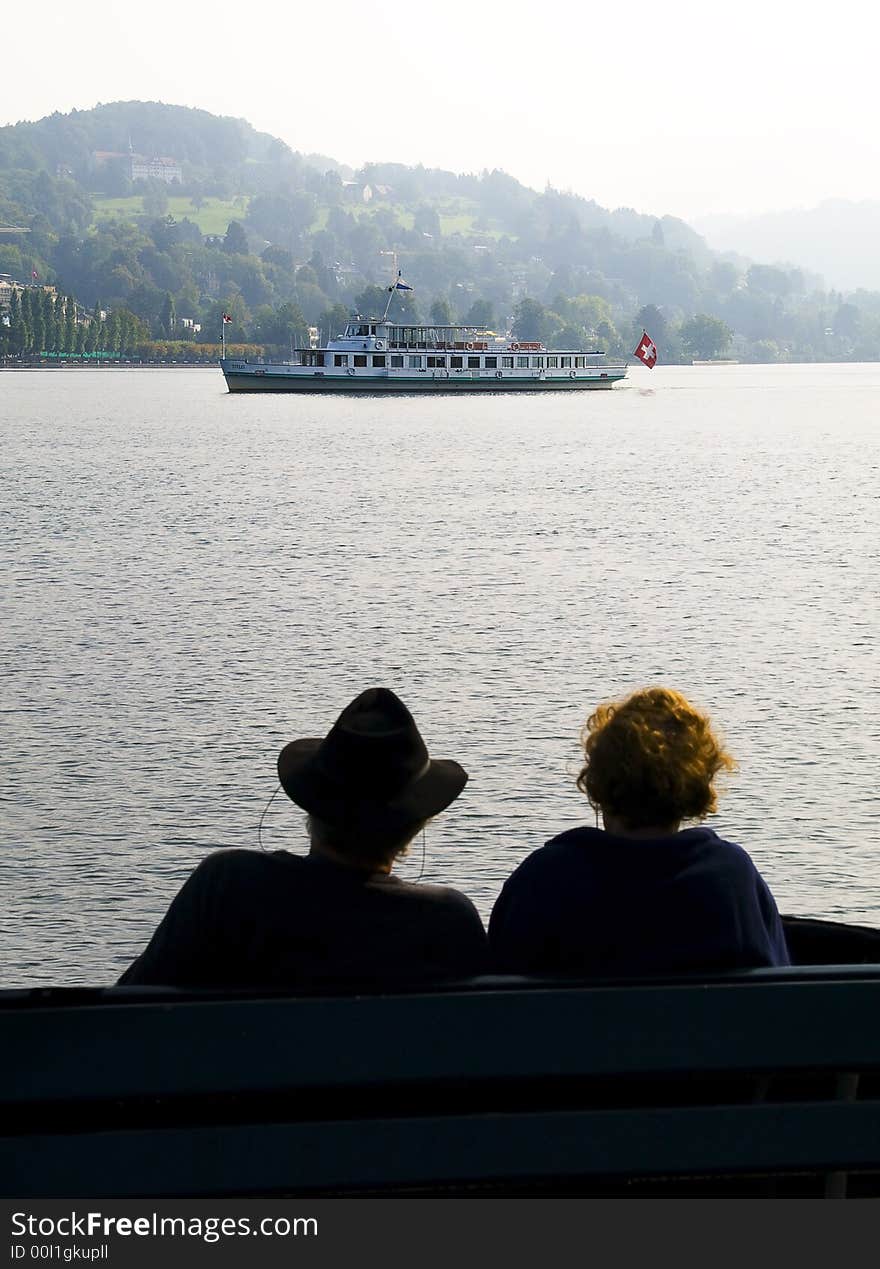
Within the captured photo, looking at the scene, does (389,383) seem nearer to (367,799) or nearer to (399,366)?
(399,366)

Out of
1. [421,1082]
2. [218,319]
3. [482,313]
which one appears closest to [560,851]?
[421,1082]

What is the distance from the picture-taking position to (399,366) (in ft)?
295

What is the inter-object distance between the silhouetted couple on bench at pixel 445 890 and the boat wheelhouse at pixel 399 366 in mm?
85136

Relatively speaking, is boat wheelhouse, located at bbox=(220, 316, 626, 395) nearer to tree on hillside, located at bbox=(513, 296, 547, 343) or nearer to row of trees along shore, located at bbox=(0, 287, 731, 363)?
row of trees along shore, located at bbox=(0, 287, 731, 363)

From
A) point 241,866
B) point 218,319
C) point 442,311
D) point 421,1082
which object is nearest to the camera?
point 421,1082

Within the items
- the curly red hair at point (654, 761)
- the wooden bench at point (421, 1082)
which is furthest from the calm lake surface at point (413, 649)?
the wooden bench at point (421, 1082)

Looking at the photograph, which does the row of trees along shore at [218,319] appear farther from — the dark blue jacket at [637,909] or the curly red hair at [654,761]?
the dark blue jacket at [637,909]

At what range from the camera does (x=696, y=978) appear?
2.23 m

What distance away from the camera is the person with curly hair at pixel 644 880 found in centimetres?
257

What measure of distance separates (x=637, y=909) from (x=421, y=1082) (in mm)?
581

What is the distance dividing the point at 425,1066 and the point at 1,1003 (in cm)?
52

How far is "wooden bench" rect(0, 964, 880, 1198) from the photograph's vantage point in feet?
6.88

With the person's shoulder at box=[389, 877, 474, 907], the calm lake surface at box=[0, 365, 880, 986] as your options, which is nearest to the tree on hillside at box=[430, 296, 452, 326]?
the calm lake surface at box=[0, 365, 880, 986]

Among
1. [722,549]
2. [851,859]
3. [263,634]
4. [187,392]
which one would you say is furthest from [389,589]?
[187,392]
